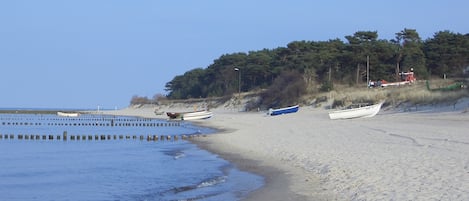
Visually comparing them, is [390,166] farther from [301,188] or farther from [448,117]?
[448,117]

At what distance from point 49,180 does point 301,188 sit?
7.23m

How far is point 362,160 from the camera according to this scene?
649 inches

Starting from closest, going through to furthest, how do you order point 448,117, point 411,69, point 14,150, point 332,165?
1. point 332,165
2. point 14,150
3. point 448,117
4. point 411,69

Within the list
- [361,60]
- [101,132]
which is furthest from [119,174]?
[361,60]

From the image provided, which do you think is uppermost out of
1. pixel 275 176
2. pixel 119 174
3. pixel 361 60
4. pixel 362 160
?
pixel 361 60

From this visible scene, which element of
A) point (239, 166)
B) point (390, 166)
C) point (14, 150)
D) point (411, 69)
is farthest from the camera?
point (411, 69)

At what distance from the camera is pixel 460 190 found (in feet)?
34.8

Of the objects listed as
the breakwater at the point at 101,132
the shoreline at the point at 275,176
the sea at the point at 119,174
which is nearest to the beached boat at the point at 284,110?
the breakwater at the point at 101,132

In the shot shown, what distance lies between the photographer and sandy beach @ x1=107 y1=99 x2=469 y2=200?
Result: 38.7 feet

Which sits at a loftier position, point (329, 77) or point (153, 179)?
point (329, 77)

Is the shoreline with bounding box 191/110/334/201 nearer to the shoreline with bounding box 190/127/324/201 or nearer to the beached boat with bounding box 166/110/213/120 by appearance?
the shoreline with bounding box 190/127/324/201

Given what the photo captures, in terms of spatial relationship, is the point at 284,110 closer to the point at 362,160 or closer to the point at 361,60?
the point at 361,60

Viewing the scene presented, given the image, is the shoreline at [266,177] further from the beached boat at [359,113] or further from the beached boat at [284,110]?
the beached boat at [284,110]

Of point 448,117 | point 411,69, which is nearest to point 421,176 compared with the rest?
point 448,117
